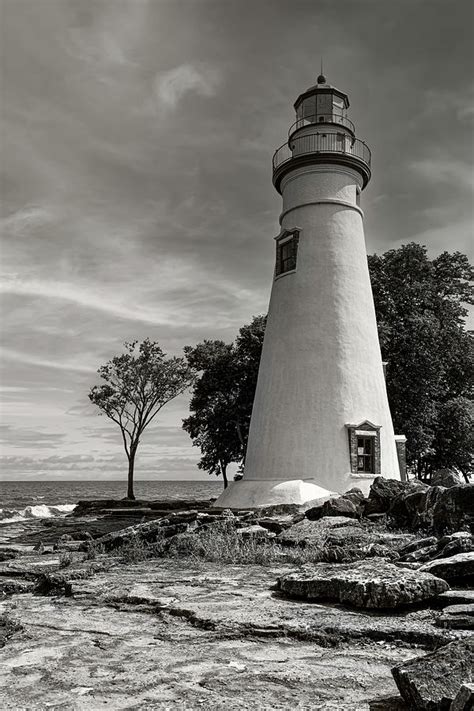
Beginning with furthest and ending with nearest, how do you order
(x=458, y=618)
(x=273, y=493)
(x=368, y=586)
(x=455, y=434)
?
(x=455, y=434) < (x=273, y=493) < (x=368, y=586) < (x=458, y=618)

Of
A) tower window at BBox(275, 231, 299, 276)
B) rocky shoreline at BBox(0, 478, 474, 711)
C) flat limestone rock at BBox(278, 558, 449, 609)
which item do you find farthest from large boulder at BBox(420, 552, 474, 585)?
tower window at BBox(275, 231, 299, 276)

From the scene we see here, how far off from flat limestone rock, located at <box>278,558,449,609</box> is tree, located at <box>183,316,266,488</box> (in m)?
23.5

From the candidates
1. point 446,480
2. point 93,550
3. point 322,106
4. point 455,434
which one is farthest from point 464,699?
point 455,434

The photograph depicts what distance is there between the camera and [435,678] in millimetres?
3848

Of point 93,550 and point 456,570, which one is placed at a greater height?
point 456,570

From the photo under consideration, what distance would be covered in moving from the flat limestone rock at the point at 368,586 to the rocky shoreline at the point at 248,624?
2 cm

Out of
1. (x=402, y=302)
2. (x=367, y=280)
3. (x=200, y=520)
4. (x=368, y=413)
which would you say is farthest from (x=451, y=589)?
(x=402, y=302)

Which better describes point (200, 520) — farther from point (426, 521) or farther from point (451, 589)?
point (451, 589)

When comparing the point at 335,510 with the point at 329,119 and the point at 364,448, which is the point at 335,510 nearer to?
the point at 364,448

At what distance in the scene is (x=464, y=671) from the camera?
3924mm

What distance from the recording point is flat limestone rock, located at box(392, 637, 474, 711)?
147 inches

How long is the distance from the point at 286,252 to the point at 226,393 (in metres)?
10.5

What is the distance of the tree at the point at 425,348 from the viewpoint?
2825 centimetres

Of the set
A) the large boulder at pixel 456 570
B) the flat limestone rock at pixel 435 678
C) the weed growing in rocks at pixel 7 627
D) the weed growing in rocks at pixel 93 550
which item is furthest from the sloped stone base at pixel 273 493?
the flat limestone rock at pixel 435 678
